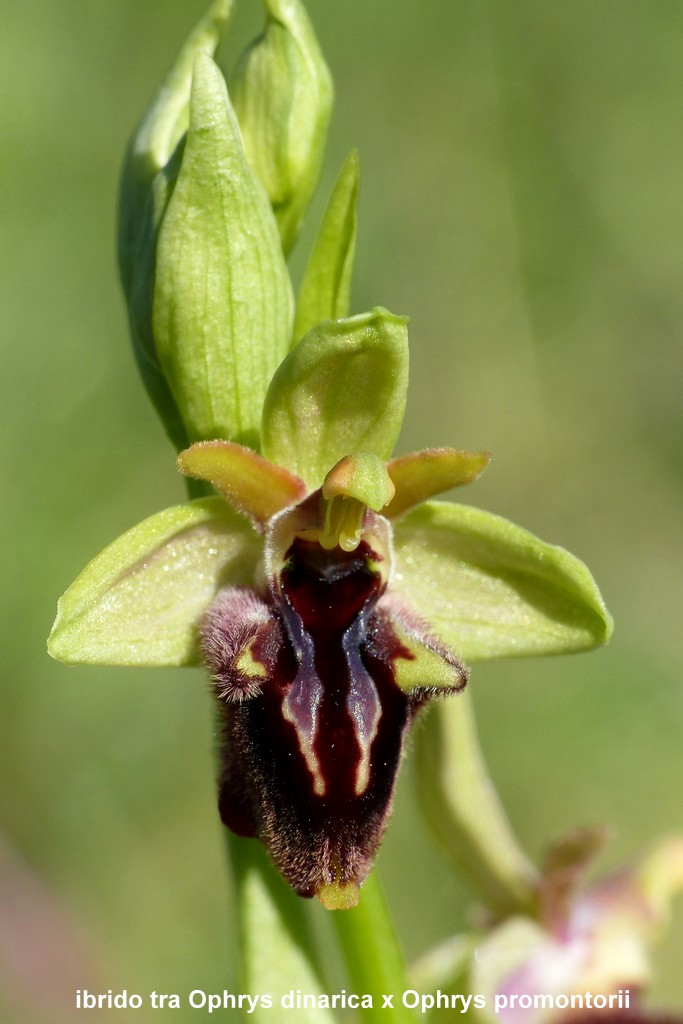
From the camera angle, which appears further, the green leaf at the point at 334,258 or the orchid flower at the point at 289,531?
the green leaf at the point at 334,258

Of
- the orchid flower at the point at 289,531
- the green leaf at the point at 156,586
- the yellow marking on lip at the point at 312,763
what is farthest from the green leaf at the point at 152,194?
the yellow marking on lip at the point at 312,763

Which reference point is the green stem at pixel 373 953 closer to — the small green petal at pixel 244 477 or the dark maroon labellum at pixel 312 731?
the dark maroon labellum at pixel 312 731

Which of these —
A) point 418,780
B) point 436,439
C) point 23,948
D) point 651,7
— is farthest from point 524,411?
point 418,780

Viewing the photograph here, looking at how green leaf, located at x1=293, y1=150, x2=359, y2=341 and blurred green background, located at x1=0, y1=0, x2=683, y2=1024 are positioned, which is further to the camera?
blurred green background, located at x1=0, y1=0, x2=683, y2=1024

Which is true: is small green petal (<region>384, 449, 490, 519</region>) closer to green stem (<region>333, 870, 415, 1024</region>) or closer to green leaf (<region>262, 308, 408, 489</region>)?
green leaf (<region>262, 308, 408, 489</region>)

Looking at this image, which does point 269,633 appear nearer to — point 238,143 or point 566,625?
point 566,625

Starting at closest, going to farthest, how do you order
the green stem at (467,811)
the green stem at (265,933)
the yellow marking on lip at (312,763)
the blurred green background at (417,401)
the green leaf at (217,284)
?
the yellow marking on lip at (312,763) → the green leaf at (217,284) → the green stem at (265,933) → the green stem at (467,811) → the blurred green background at (417,401)

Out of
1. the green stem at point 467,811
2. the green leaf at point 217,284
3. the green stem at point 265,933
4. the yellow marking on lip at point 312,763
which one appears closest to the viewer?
the yellow marking on lip at point 312,763

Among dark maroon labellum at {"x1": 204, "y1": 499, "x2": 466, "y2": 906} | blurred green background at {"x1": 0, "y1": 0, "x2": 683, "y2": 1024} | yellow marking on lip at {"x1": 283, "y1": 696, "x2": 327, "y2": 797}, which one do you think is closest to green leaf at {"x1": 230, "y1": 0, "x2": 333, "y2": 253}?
dark maroon labellum at {"x1": 204, "y1": 499, "x2": 466, "y2": 906}

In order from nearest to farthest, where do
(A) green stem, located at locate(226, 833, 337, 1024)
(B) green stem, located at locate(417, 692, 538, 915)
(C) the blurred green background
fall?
(A) green stem, located at locate(226, 833, 337, 1024), (B) green stem, located at locate(417, 692, 538, 915), (C) the blurred green background
